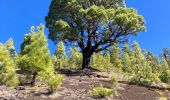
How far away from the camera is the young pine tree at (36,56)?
3167 centimetres

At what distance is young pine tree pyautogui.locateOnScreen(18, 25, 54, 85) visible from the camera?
1247 inches

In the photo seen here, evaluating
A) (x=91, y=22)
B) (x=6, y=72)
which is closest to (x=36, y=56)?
(x=6, y=72)

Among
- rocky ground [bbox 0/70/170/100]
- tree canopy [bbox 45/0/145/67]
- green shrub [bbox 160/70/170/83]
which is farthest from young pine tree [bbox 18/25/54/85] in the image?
green shrub [bbox 160/70/170/83]

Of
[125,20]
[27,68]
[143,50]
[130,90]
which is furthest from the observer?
[143,50]

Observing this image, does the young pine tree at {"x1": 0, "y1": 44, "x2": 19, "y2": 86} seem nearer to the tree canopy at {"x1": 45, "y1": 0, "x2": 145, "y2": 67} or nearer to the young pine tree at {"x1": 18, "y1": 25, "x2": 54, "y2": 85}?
the young pine tree at {"x1": 18, "y1": 25, "x2": 54, "y2": 85}

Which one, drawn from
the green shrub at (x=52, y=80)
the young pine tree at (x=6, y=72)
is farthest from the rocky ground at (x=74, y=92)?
the young pine tree at (x=6, y=72)

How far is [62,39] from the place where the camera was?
48250 millimetres

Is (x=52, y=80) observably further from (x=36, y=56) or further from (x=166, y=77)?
(x=166, y=77)

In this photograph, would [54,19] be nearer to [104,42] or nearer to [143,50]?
[104,42]

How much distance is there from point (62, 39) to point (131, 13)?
873 cm

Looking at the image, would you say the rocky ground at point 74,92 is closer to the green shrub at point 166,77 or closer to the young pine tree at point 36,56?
the young pine tree at point 36,56

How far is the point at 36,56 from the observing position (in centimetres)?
3194

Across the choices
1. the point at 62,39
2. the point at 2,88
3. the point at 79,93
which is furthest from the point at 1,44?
the point at 62,39

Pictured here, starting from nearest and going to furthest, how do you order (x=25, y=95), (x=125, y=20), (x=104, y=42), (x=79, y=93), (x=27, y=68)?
1. (x=25, y=95)
2. (x=79, y=93)
3. (x=27, y=68)
4. (x=125, y=20)
5. (x=104, y=42)
